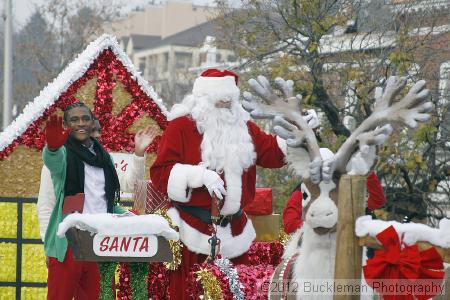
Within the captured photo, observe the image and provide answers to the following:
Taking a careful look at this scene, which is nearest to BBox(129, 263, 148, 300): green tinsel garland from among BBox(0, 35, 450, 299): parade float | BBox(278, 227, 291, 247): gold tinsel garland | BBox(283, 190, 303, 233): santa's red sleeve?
BBox(0, 35, 450, 299): parade float

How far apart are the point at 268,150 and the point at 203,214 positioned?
659mm

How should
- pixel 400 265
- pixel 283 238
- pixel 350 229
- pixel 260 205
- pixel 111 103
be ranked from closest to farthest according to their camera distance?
pixel 400 265 < pixel 350 229 < pixel 283 238 < pixel 260 205 < pixel 111 103

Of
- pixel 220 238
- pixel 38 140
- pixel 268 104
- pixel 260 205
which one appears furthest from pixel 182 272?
pixel 38 140

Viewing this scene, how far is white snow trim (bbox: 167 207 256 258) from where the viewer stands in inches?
256

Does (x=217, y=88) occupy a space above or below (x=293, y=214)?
above

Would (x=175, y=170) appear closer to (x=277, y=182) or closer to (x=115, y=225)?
(x=115, y=225)

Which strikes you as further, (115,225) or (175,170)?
(175,170)

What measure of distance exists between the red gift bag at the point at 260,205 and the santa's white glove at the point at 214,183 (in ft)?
4.38

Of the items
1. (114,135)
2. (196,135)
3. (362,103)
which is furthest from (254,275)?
(362,103)

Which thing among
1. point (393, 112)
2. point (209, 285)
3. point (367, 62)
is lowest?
point (209, 285)

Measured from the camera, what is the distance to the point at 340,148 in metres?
5.07

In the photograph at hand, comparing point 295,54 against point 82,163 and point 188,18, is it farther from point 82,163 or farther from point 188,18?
point 188,18

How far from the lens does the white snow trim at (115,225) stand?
17.1 feet

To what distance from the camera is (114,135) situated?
29.6ft
